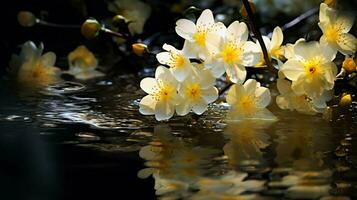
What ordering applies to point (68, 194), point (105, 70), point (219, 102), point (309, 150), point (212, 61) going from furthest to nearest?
point (105, 70)
point (219, 102)
point (212, 61)
point (309, 150)
point (68, 194)

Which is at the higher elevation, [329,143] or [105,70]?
[105,70]

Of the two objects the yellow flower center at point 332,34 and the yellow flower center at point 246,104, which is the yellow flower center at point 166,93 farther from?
the yellow flower center at point 332,34

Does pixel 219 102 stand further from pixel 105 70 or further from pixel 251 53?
pixel 105 70

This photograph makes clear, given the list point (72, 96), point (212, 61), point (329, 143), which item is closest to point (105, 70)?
point (72, 96)

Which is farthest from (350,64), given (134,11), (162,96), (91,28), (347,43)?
(134,11)

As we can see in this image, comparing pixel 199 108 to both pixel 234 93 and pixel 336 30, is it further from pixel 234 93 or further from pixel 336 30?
pixel 336 30

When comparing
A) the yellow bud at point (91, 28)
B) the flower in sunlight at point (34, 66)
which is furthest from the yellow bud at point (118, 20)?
the flower in sunlight at point (34, 66)

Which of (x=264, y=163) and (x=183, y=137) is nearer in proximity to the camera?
(x=264, y=163)
